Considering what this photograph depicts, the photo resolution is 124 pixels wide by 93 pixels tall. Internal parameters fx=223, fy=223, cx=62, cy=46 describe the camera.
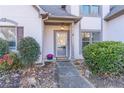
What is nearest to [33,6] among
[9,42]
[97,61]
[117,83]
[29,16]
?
[29,16]

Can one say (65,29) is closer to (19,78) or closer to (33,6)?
(33,6)

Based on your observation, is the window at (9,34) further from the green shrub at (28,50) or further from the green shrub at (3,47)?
the green shrub at (28,50)

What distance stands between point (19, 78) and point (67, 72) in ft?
7.50

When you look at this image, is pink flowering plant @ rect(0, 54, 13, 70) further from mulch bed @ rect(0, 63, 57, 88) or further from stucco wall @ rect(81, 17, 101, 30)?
stucco wall @ rect(81, 17, 101, 30)

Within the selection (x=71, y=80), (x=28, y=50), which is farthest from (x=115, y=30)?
(x=71, y=80)

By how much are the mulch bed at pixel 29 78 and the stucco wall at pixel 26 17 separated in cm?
198

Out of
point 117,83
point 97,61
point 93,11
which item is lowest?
point 117,83

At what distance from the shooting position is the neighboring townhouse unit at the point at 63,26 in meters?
12.1

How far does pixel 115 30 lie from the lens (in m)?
15.6

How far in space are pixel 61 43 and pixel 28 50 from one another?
480cm

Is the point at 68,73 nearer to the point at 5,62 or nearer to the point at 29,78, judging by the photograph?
the point at 29,78

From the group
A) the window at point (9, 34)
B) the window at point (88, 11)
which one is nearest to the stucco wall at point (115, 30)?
the window at point (88, 11)

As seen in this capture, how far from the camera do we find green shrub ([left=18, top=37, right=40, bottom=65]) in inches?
442

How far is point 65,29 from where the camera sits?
15.6 meters
